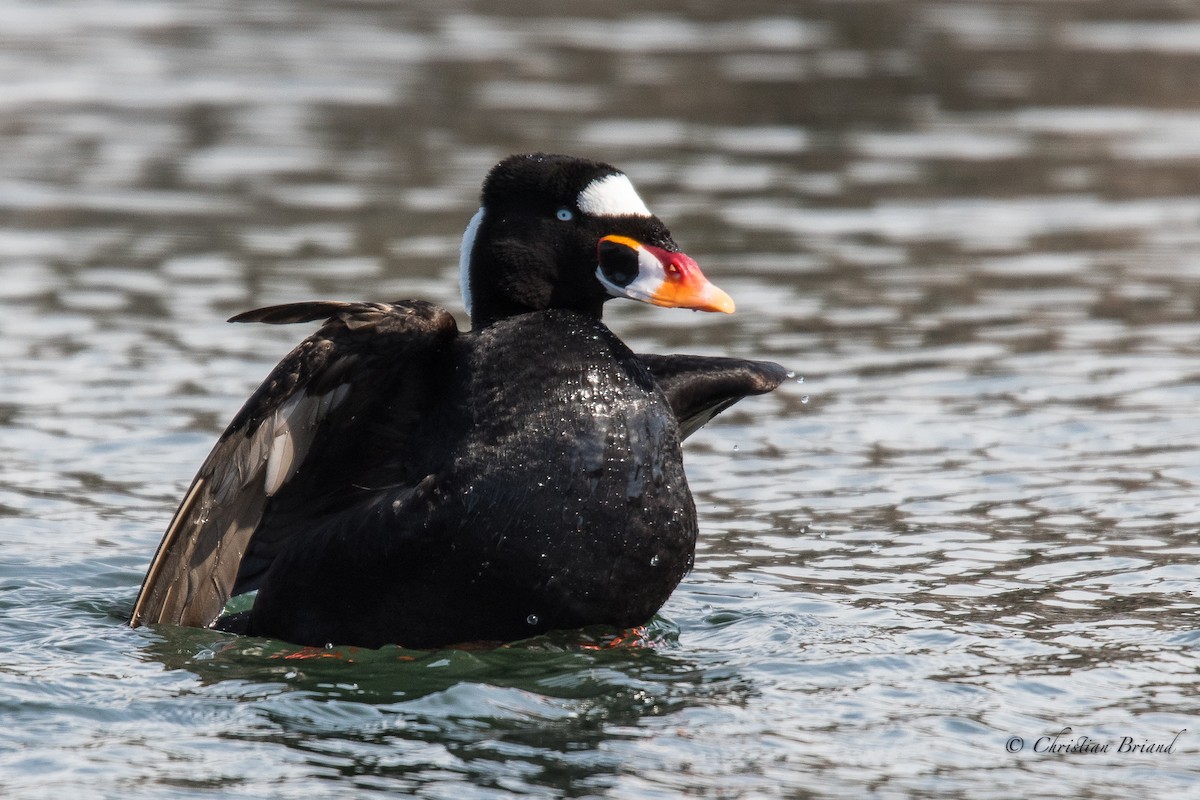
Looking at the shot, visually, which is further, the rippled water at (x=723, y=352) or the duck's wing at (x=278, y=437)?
the duck's wing at (x=278, y=437)

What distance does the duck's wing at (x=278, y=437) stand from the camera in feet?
19.8

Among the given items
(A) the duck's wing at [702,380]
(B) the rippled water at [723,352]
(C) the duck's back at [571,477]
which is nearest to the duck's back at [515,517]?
(C) the duck's back at [571,477]

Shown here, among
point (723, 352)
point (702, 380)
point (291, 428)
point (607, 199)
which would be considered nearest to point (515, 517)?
point (291, 428)

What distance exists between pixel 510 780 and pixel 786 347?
622 centimetres

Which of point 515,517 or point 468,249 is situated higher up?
point 468,249

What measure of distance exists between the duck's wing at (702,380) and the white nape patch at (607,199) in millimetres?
769

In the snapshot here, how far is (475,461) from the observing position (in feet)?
20.1

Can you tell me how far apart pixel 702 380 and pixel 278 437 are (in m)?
1.82

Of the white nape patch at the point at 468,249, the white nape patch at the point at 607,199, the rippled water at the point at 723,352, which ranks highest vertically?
the white nape patch at the point at 607,199

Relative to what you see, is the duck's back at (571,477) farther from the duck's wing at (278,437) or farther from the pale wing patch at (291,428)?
the pale wing patch at (291,428)

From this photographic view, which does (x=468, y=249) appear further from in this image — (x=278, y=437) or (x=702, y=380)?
(x=702, y=380)

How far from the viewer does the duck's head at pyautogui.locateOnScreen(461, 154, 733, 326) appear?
6.47 metres

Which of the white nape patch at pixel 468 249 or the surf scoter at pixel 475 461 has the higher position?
the white nape patch at pixel 468 249

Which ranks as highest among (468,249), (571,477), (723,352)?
(468,249)
